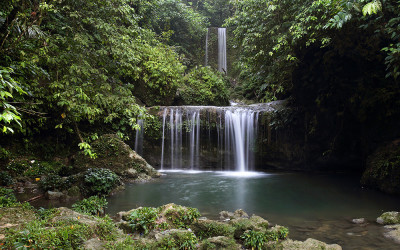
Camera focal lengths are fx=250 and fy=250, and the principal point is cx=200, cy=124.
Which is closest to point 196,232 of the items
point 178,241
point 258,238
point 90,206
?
point 178,241

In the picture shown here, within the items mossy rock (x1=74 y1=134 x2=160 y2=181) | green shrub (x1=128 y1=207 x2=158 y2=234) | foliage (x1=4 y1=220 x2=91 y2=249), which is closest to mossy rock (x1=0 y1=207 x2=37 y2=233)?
foliage (x1=4 y1=220 x2=91 y2=249)

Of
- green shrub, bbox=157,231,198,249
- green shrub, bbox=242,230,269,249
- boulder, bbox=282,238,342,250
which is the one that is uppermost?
green shrub, bbox=157,231,198,249

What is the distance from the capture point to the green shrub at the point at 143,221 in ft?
12.6

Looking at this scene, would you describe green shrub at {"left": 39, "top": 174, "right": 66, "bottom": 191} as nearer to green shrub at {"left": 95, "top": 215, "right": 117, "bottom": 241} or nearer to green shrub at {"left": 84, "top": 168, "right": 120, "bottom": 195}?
green shrub at {"left": 84, "top": 168, "right": 120, "bottom": 195}

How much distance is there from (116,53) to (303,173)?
372 inches

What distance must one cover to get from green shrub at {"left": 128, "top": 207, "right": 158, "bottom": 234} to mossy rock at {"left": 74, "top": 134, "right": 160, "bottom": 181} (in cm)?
528

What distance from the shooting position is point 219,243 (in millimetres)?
3598

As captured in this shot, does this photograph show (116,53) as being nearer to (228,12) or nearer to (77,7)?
(77,7)

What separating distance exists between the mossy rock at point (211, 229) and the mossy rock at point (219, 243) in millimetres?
240

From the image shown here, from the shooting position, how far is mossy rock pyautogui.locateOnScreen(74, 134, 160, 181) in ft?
29.3

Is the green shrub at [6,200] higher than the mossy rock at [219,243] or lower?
higher

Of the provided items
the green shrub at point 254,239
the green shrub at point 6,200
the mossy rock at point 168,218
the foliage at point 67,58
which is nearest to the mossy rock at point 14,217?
the green shrub at point 6,200

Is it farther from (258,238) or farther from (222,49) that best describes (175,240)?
(222,49)

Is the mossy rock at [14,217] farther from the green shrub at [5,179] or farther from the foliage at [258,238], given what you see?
the green shrub at [5,179]
